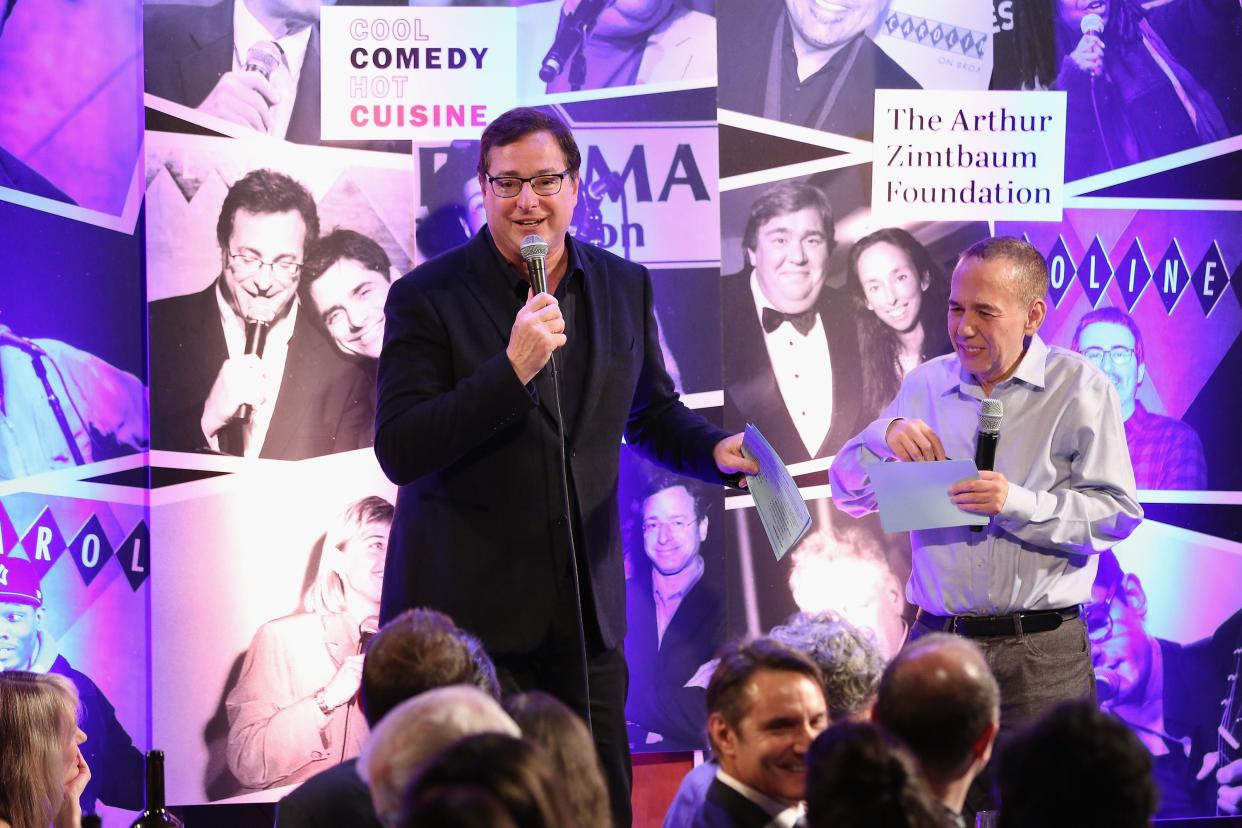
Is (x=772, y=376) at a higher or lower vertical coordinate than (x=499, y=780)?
higher

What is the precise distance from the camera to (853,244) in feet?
14.9

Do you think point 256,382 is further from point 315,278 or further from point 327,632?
point 327,632

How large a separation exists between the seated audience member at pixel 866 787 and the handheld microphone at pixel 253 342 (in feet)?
9.31

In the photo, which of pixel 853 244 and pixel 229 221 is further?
pixel 853 244

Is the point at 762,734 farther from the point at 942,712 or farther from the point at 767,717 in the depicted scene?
the point at 942,712

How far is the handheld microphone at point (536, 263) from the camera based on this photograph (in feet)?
9.85

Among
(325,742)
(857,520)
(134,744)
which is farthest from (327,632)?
(857,520)

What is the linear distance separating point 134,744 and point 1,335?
1275mm

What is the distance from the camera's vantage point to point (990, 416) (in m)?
3.38

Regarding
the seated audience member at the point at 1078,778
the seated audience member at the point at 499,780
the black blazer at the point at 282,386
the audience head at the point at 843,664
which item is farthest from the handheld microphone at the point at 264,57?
the seated audience member at the point at 1078,778

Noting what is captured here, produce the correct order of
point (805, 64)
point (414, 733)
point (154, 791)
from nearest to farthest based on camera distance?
point (414, 733) < point (154, 791) < point (805, 64)

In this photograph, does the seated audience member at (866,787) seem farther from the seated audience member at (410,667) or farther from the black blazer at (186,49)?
Result: the black blazer at (186,49)

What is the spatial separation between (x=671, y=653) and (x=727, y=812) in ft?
6.47

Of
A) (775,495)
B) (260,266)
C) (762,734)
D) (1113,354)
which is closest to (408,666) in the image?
(762,734)
